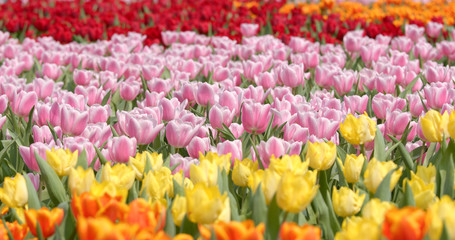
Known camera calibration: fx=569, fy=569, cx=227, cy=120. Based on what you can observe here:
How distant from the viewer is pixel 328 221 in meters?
1.96

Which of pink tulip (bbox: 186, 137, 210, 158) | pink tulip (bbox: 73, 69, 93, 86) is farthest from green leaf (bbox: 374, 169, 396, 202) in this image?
pink tulip (bbox: 73, 69, 93, 86)

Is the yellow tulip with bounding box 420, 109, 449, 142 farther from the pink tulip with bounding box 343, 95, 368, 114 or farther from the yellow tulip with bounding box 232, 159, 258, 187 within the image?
the pink tulip with bounding box 343, 95, 368, 114

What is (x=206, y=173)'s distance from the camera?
1.93 meters

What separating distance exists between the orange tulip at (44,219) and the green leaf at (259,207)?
1.94 feet

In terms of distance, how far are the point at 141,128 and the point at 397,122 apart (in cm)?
123

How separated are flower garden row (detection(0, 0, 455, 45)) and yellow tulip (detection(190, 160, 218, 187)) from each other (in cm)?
484

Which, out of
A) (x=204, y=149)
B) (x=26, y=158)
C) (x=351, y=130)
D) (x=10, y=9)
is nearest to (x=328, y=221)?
(x=351, y=130)

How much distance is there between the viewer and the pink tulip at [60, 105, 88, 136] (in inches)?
105

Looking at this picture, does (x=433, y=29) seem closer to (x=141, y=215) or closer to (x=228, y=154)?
(x=228, y=154)

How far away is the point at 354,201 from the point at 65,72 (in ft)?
12.1

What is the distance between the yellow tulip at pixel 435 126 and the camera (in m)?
2.24

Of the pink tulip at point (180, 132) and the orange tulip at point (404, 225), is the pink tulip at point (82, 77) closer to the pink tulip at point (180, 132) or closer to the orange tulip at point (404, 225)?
the pink tulip at point (180, 132)

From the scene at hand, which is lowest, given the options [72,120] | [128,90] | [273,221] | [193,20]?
[193,20]

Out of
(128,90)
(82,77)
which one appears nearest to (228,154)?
(128,90)
